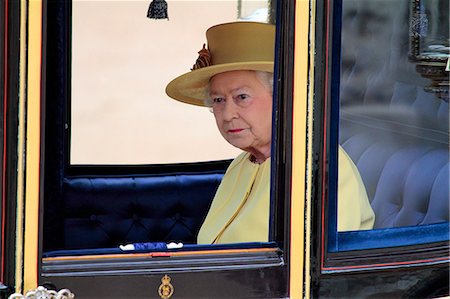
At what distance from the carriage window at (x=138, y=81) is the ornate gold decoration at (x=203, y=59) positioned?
0.07 metres

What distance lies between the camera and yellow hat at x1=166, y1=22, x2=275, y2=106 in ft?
10.7

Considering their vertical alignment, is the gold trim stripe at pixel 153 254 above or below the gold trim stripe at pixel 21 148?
below

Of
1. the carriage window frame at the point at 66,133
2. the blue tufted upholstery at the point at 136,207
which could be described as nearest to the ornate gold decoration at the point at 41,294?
the carriage window frame at the point at 66,133

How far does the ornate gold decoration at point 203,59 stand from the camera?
11.3 feet

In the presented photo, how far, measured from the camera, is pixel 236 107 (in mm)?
3293

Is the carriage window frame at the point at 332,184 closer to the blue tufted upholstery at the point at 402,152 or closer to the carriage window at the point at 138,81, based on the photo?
the blue tufted upholstery at the point at 402,152

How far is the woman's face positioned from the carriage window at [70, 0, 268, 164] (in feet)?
0.47

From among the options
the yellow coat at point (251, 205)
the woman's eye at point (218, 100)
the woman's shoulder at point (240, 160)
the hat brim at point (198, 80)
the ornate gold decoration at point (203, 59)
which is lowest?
the yellow coat at point (251, 205)

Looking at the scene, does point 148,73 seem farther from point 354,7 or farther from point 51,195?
point 354,7

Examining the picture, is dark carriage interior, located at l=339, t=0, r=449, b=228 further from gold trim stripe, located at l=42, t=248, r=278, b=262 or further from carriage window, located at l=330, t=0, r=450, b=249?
gold trim stripe, located at l=42, t=248, r=278, b=262

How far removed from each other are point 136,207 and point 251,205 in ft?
2.43

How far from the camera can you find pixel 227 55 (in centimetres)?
338

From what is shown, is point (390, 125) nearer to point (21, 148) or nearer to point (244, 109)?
point (244, 109)

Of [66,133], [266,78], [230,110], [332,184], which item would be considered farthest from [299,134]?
[66,133]
